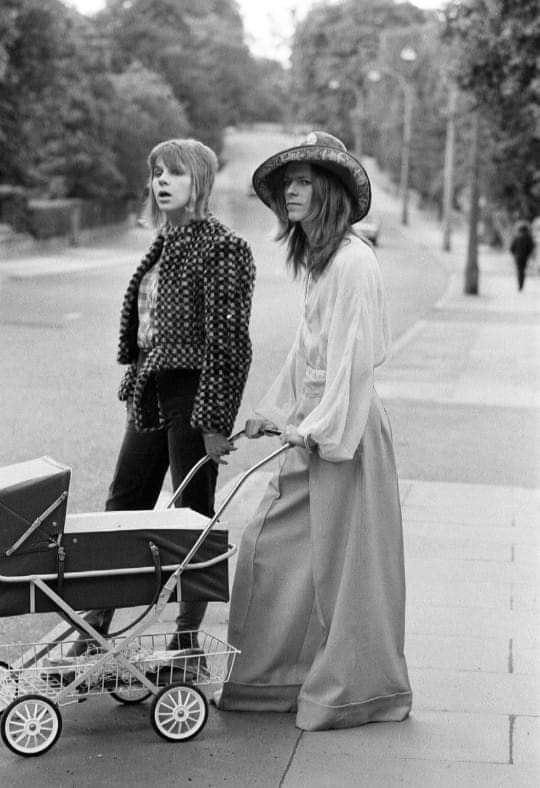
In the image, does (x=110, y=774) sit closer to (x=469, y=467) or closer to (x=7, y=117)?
(x=469, y=467)

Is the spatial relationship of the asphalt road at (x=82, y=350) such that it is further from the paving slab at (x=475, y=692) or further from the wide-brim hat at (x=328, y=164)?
the paving slab at (x=475, y=692)

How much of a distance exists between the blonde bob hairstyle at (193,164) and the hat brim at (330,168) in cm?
31

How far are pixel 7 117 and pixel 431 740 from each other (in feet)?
133

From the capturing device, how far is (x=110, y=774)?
4.28 meters

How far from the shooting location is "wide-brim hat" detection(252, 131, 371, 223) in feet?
15.1

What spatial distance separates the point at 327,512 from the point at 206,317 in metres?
0.76

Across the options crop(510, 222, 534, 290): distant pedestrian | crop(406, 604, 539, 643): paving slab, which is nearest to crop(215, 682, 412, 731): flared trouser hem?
crop(406, 604, 539, 643): paving slab

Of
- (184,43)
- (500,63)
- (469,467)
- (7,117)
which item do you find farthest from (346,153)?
(184,43)

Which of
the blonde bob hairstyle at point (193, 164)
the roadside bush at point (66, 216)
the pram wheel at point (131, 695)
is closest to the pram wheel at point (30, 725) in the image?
the pram wheel at point (131, 695)

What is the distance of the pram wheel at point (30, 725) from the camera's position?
170 inches

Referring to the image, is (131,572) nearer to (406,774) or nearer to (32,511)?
(32,511)

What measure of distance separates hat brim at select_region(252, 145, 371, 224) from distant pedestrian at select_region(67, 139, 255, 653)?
32cm

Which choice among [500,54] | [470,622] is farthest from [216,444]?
[500,54]

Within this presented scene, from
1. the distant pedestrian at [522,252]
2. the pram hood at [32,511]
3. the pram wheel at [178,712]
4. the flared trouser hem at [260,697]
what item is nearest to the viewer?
the pram hood at [32,511]
